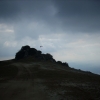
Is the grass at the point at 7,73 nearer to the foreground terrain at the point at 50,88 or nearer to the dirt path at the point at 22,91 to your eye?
the foreground terrain at the point at 50,88

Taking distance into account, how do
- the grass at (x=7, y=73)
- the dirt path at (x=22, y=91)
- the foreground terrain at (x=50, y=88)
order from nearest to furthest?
the dirt path at (x=22, y=91)
the foreground terrain at (x=50, y=88)
the grass at (x=7, y=73)

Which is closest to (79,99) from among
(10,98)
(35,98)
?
(35,98)

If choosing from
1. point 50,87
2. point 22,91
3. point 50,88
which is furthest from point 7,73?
point 50,88

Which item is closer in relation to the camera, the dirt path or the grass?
the dirt path

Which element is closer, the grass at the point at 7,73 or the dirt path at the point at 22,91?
the dirt path at the point at 22,91

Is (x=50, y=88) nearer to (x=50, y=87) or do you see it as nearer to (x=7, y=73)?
(x=50, y=87)

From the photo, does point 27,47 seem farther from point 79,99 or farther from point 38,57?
point 79,99

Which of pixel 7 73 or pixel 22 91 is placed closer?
pixel 22 91

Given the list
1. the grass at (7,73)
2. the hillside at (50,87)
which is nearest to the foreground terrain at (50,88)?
the hillside at (50,87)

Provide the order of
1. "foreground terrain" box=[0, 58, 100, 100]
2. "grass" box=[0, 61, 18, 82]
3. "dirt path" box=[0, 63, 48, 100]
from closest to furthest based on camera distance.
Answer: "dirt path" box=[0, 63, 48, 100]
"foreground terrain" box=[0, 58, 100, 100]
"grass" box=[0, 61, 18, 82]

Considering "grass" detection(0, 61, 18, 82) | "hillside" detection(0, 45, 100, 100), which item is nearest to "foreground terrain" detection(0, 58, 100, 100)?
"hillside" detection(0, 45, 100, 100)

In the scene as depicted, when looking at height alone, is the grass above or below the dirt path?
above

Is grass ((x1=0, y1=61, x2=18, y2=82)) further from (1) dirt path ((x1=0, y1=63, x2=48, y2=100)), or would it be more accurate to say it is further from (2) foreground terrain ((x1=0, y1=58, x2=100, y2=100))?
(1) dirt path ((x1=0, y1=63, x2=48, y2=100))

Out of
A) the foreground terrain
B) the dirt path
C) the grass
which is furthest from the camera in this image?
the grass
